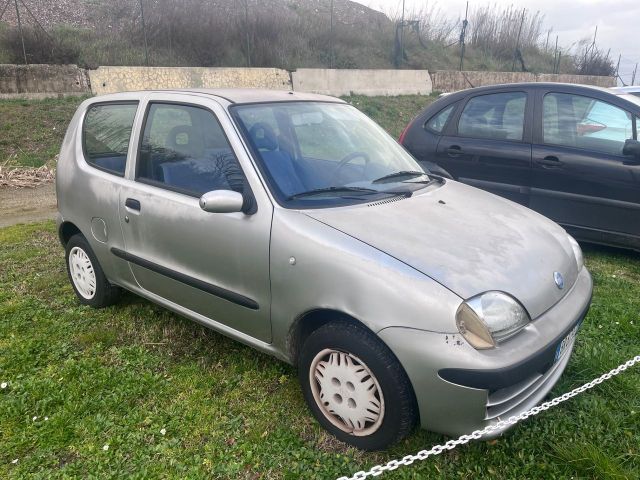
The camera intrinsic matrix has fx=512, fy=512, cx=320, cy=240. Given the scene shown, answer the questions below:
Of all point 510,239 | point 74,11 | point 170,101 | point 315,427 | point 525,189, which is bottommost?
point 315,427

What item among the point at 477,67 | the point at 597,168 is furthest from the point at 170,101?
the point at 477,67

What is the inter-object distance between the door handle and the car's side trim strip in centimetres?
348

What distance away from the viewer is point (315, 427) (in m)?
2.62

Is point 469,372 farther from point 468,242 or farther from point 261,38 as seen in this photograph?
point 261,38

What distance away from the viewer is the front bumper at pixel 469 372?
2.04 meters

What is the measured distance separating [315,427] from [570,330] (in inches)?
52.4

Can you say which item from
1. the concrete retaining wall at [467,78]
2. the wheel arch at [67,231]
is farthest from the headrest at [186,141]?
the concrete retaining wall at [467,78]

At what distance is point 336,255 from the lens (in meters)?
2.33

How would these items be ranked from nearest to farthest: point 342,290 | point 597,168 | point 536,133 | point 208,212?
point 342,290
point 208,212
point 597,168
point 536,133

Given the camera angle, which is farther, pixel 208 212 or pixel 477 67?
pixel 477 67

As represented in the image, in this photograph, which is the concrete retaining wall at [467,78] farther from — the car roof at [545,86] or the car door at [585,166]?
the car door at [585,166]

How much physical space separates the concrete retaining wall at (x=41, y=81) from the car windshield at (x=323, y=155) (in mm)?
11915

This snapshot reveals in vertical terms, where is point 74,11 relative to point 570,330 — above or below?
above

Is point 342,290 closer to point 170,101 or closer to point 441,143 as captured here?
point 170,101
